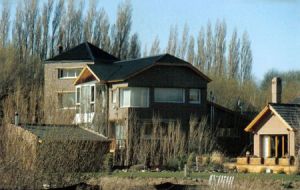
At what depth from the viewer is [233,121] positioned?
191 ft

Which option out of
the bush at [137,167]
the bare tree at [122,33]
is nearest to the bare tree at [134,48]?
the bare tree at [122,33]

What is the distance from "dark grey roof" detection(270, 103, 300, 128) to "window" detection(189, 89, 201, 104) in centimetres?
934

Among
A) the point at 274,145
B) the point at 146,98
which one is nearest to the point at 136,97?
the point at 146,98

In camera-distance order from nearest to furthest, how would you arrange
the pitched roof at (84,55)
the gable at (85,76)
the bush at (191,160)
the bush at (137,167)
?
the bush at (137,167)
the bush at (191,160)
the gable at (85,76)
the pitched roof at (84,55)

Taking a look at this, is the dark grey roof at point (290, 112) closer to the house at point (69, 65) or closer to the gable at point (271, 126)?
the gable at point (271, 126)

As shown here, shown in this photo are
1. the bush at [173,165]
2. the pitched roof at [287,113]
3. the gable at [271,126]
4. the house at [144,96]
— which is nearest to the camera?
the bush at [173,165]

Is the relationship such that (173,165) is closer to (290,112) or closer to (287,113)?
(287,113)

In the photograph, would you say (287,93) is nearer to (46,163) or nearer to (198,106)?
(198,106)

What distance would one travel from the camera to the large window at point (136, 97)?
52.5 m

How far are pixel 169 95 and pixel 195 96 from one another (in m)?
2.23

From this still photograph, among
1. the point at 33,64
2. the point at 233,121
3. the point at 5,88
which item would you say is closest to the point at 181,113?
the point at 233,121

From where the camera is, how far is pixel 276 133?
4641cm

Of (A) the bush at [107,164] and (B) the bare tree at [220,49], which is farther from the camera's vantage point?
(B) the bare tree at [220,49]

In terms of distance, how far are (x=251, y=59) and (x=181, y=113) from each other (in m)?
30.4
